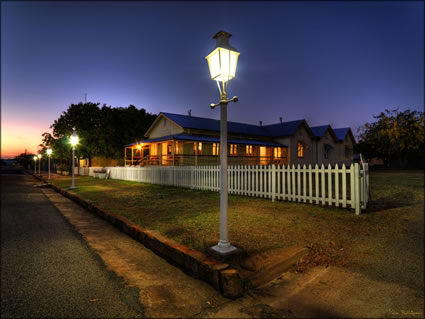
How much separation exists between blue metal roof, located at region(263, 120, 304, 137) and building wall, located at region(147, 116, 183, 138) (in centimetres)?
1160

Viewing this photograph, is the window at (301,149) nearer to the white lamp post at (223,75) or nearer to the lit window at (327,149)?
the lit window at (327,149)

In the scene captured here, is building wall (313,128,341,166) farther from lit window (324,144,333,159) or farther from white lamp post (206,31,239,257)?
white lamp post (206,31,239,257)

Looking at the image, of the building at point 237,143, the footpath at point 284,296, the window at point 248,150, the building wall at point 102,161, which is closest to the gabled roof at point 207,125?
the building at point 237,143

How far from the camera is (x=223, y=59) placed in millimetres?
3578

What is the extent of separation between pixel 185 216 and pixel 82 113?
36.4 meters

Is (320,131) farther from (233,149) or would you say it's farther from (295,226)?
(295,226)

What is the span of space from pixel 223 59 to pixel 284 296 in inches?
127

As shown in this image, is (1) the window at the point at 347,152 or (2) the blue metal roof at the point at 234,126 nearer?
(2) the blue metal roof at the point at 234,126

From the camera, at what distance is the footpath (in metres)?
2.34

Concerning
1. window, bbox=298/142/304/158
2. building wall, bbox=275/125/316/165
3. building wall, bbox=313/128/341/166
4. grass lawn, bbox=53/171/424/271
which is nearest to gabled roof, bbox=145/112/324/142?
building wall, bbox=275/125/316/165

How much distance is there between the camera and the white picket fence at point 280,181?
6281 millimetres

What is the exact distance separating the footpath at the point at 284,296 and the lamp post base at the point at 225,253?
1.25ft

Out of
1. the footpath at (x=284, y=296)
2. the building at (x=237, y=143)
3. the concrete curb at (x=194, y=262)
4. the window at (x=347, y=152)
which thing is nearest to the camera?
the footpath at (x=284, y=296)

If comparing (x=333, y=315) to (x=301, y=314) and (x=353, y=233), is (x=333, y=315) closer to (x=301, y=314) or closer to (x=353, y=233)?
(x=301, y=314)
